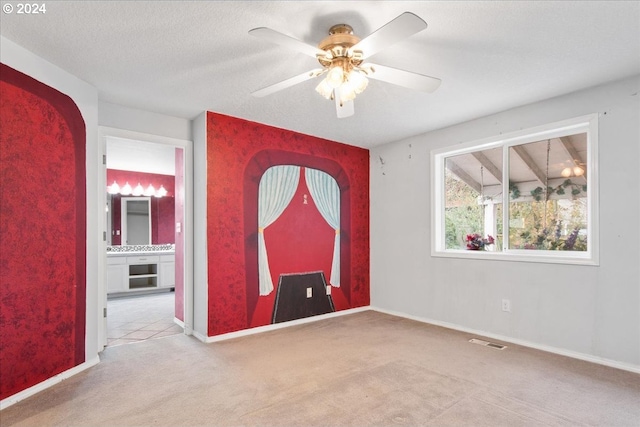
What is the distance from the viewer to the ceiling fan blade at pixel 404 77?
2.13 meters

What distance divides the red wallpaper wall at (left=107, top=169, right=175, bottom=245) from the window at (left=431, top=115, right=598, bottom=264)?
5262 millimetres

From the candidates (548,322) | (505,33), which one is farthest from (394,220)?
(505,33)

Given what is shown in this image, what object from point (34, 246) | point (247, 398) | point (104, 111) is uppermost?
point (104, 111)

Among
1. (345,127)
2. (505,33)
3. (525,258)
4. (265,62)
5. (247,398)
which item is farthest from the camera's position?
(345,127)

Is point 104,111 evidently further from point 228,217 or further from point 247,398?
point 247,398

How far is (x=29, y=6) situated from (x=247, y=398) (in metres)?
2.65

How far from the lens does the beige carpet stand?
2.11 meters

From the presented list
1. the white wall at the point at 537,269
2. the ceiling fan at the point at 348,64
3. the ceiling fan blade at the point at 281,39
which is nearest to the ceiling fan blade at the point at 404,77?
the ceiling fan at the point at 348,64

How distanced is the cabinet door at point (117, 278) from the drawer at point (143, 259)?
124 millimetres

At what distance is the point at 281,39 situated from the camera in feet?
5.96

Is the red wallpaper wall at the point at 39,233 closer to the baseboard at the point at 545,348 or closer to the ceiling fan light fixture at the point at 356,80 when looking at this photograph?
the ceiling fan light fixture at the point at 356,80

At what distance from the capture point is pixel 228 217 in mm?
3750

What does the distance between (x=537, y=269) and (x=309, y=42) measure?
290 centimetres

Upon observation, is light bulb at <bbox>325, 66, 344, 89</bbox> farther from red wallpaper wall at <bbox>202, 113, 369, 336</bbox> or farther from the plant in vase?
the plant in vase
